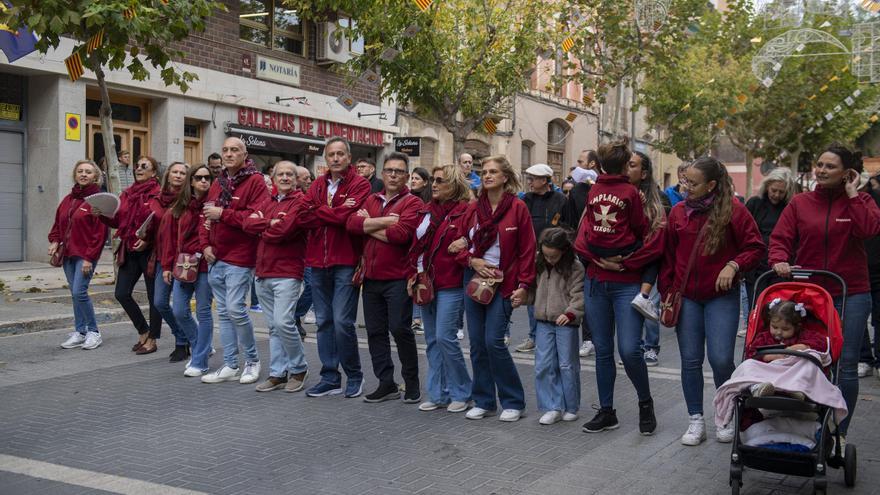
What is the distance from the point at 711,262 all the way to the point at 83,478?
4055mm

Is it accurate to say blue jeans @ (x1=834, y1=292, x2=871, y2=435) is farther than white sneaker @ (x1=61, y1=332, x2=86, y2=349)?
No

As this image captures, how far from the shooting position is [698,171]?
5.86 metres

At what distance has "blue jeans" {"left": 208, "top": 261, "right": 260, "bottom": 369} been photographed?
7770mm

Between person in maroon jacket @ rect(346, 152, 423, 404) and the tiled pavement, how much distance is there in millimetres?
310

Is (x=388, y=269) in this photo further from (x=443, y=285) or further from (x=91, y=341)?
(x=91, y=341)

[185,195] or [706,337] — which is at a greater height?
[185,195]

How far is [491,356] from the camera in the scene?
671 centimetres

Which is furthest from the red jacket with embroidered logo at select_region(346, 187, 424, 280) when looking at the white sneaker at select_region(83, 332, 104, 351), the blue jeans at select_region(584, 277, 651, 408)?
the white sneaker at select_region(83, 332, 104, 351)

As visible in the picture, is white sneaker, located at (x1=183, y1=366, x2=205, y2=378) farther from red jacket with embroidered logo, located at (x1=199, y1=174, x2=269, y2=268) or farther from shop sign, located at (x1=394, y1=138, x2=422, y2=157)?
shop sign, located at (x1=394, y1=138, x2=422, y2=157)

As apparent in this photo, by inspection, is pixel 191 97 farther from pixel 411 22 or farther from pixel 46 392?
pixel 46 392

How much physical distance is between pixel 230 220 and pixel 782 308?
14.7 ft

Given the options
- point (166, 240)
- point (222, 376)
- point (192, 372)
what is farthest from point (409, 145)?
point (222, 376)

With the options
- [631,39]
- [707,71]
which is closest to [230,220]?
[631,39]

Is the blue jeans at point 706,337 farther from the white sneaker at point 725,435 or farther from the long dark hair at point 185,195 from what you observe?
the long dark hair at point 185,195
